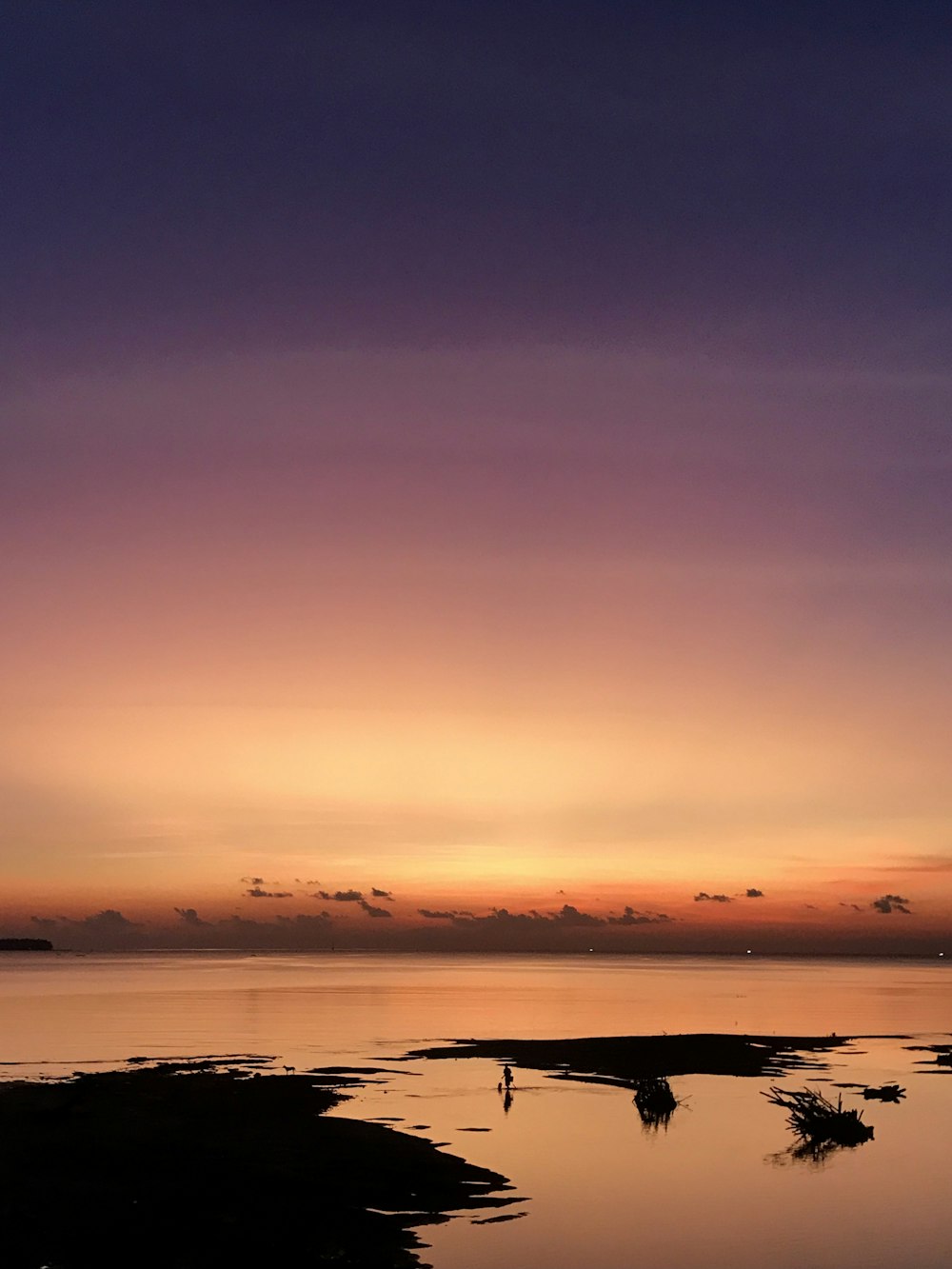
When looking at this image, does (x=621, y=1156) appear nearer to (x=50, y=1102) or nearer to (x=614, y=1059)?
(x=50, y=1102)

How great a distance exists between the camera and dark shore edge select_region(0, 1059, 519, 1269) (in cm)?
2462

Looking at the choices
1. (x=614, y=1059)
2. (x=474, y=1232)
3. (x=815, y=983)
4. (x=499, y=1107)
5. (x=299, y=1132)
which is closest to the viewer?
(x=474, y=1232)

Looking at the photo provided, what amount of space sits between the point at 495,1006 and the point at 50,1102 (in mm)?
82828

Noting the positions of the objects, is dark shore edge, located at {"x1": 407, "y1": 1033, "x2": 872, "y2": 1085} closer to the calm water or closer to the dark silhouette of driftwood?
the calm water

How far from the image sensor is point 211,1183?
97.6 ft

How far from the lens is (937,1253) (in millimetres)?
29656

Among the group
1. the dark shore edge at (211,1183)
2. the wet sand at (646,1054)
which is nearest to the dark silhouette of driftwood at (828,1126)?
the dark shore edge at (211,1183)

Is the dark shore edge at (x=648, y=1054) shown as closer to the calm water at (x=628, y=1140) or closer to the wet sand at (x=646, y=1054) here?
the wet sand at (x=646, y=1054)

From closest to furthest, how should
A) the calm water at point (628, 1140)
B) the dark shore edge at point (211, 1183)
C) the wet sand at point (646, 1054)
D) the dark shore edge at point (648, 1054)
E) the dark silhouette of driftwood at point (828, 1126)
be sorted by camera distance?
the dark shore edge at point (211, 1183), the calm water at point (628, 1140), the dark silhouette of driftwood at point (828, 1126), the dark shore edge at point (648, 1054), the wet sand at point (646, 1054)

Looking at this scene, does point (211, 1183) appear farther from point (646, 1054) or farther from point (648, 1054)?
point (648, 1054)

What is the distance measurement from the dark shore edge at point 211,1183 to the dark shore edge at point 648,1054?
19580mm

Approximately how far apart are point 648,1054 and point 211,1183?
134 feet

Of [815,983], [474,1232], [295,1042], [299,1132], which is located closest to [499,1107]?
[299,1132]

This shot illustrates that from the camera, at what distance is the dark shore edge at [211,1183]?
969 inches
